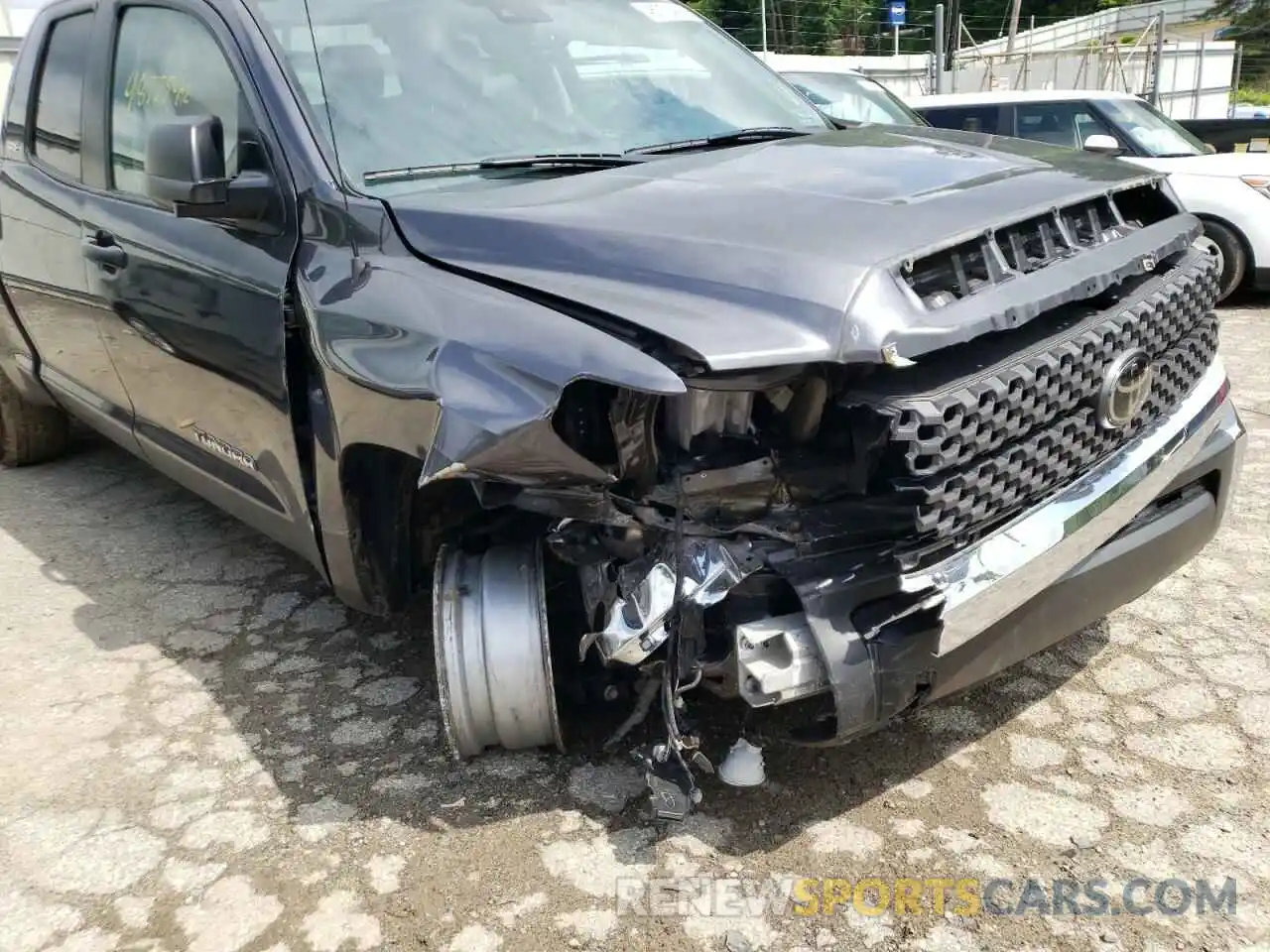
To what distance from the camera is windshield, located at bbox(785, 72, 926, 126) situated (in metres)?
8.64

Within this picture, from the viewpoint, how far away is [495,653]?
258cm

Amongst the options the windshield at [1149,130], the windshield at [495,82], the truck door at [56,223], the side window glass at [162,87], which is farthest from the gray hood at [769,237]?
the windshield at [1149,130]

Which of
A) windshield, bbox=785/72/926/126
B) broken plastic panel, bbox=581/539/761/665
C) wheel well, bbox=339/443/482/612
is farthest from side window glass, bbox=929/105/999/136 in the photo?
broken plastic panel, bbox=581/539/761/665

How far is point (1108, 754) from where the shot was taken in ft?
8.81

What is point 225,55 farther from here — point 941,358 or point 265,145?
point 941,358

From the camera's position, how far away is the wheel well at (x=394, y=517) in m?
2.65

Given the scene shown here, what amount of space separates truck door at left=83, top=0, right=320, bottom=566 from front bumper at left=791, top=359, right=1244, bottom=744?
4.85 ft

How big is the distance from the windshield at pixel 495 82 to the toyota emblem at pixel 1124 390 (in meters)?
1.36

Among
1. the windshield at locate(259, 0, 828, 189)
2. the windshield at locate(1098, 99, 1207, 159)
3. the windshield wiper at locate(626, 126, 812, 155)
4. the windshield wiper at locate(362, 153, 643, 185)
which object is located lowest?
the windshield at locate(1098, 99, 1207, 159)

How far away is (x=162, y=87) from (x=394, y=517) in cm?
160

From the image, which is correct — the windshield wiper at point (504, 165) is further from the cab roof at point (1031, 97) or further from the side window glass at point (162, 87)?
the cab roof at point (1031, 97)

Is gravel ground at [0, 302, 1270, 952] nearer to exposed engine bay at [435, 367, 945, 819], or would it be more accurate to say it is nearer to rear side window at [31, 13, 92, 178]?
exposed engine bay at [435, 367, 945, 819]

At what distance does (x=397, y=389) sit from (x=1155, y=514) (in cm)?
180

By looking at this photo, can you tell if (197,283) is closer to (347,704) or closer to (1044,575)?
(347,704)
